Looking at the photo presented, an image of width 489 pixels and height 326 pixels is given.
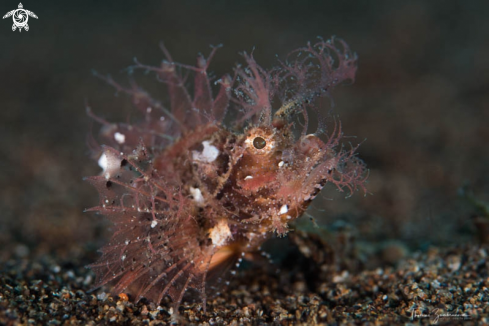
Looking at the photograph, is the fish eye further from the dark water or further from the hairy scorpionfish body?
the dark water

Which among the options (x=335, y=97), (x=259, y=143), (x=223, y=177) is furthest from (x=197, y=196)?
(x=335, y=97)

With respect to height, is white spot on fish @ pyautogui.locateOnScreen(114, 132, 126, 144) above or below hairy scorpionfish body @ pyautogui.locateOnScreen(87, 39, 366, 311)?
above

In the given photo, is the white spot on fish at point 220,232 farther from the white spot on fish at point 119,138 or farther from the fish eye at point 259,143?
the white spot on fish at point 119,138

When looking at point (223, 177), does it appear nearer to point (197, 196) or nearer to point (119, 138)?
point (197, 196)

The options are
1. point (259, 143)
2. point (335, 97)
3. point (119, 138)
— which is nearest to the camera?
point (259, 143)

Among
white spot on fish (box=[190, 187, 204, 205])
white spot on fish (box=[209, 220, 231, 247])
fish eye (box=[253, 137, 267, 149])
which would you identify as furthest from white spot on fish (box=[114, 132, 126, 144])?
fish eye (box=[253, 137, 267, 149])

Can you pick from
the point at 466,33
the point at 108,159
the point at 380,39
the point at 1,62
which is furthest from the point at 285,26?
the point at 108,159

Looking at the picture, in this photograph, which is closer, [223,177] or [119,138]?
[223,177]

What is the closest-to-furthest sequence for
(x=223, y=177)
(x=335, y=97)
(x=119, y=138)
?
(x=223, y=177)
(x=119, y=138)
(x=335, y=97)
